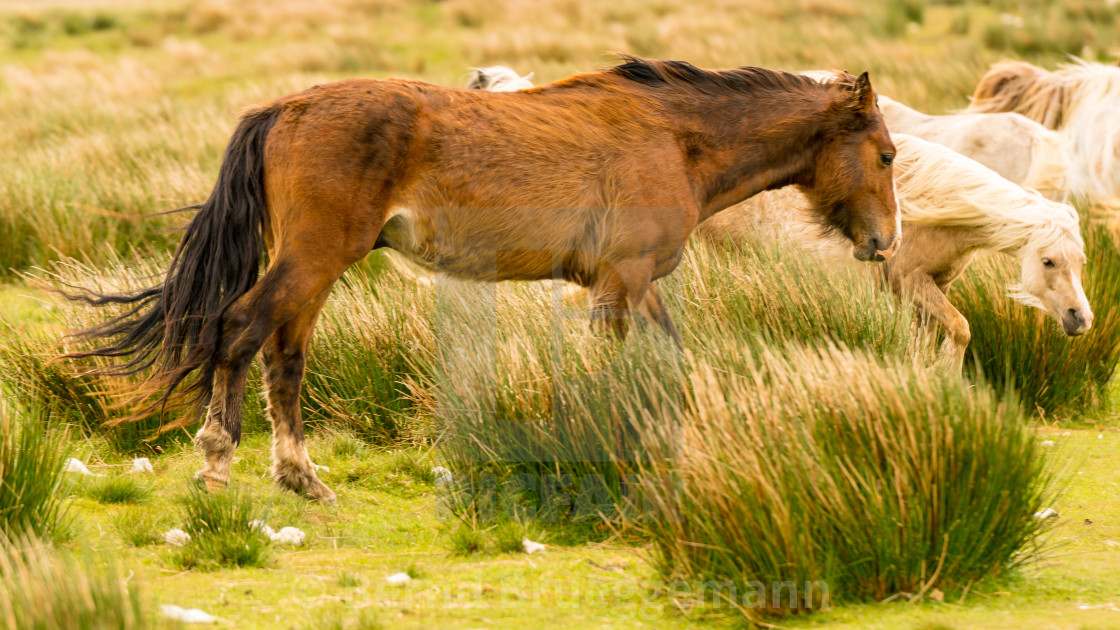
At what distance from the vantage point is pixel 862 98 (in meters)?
5.16

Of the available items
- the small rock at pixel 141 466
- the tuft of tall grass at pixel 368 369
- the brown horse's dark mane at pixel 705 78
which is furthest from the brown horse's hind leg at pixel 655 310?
the small rock at pixel 141 466

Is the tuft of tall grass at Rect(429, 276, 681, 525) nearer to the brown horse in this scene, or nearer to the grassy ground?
the grassy ground

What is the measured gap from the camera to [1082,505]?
187 inches

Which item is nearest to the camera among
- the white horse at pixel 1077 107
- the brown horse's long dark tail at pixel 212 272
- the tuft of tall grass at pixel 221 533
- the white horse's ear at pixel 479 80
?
the tuft of tall grass at pixel 221 533

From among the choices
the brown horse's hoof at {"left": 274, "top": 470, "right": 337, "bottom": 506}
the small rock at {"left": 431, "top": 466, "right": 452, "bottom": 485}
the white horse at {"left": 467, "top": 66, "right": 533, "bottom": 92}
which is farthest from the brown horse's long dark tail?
the white horse at {"left": 467, "top": 66, "right": 533, "bottom": 92}

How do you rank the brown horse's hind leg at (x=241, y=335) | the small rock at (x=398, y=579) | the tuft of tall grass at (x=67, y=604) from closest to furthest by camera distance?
1. the tuft of tall grass at (x=67, y=604)
2. the small rock at (x=398, y=579)
3. the brown horse's hind leg at (x=241, y=335)

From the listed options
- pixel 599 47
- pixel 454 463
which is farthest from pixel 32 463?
pixel 599 47

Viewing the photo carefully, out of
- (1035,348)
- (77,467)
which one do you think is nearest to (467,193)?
(77,467)

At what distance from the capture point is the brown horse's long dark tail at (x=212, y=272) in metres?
4.39

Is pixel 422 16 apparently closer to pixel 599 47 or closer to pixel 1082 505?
pixel 599 47

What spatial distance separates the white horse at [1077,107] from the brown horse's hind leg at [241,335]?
23.9 feet

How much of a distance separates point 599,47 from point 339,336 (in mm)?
14196

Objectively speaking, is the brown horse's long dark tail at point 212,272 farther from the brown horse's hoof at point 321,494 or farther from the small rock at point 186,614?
the small rock at point 186,614

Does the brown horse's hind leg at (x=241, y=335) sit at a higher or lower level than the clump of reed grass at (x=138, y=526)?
higher
